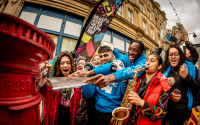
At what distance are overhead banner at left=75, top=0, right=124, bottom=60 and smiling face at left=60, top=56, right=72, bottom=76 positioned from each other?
1613mm

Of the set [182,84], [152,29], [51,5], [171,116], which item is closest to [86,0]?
[51,5]

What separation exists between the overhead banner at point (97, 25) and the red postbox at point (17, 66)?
10.6ft

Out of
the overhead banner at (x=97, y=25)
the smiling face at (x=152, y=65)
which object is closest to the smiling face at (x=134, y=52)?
the smiling face at (x=152, y=65)

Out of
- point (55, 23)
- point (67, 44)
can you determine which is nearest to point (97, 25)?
point (67, 44)

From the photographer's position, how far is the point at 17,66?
406 millimetres

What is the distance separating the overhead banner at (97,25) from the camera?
11.3 feet

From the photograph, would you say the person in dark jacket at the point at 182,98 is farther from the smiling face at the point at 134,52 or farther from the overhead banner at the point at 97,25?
the overhead banner at the point at 97,25

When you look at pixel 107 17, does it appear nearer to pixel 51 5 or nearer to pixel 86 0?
pixel 86 0

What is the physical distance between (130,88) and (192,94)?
130 cm

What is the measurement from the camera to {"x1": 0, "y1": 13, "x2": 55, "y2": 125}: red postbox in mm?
343

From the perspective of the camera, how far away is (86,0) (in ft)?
19.5

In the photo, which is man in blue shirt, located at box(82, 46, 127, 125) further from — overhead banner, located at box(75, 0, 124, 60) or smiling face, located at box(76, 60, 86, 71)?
overhead banner, located at box(75, 0, 124, 60)

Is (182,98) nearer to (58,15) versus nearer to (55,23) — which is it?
(55,23)

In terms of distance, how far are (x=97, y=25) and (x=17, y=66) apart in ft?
11.4
